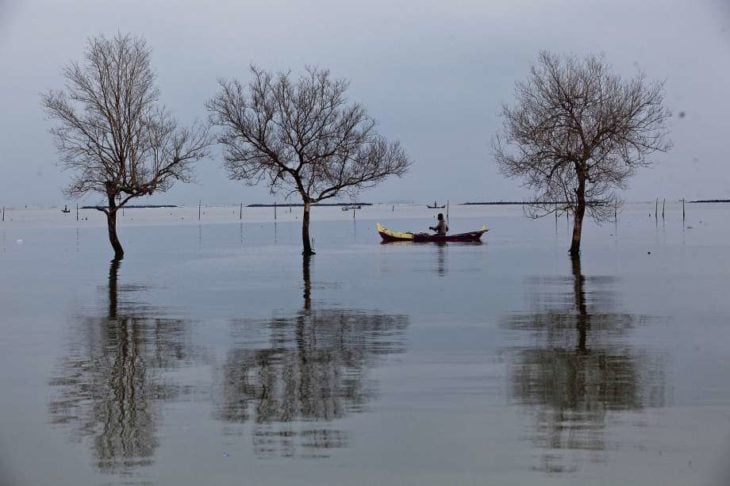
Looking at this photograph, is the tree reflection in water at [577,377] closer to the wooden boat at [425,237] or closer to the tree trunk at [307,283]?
the tree trunk at [307,283]

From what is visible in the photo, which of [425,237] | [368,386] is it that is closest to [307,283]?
[368,386]

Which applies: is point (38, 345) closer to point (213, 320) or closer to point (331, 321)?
→ point (213, 320)

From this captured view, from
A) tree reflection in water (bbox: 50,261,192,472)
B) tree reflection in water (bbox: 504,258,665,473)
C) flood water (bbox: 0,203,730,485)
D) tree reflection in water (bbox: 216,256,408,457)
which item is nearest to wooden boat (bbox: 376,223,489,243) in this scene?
flood water (bbox: 0,203,730,485)

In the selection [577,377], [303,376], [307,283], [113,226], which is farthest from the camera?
[113,226]

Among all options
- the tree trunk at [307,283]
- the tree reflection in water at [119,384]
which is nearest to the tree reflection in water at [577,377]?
the tree reflection in water at [119,384]

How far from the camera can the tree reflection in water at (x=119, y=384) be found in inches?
347

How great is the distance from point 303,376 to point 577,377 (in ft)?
11.6

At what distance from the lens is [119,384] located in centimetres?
1159

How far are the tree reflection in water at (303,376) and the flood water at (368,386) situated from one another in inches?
1.5

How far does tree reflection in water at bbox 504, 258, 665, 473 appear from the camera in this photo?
29.0 feet

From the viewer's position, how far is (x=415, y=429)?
9.33m

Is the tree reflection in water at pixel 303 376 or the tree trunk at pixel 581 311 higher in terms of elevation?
the tree trunk at pixel 581 311

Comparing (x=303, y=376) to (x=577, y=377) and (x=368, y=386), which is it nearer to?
(x=368, y=386)

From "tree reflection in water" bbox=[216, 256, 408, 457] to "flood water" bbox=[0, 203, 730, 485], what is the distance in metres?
0.04
